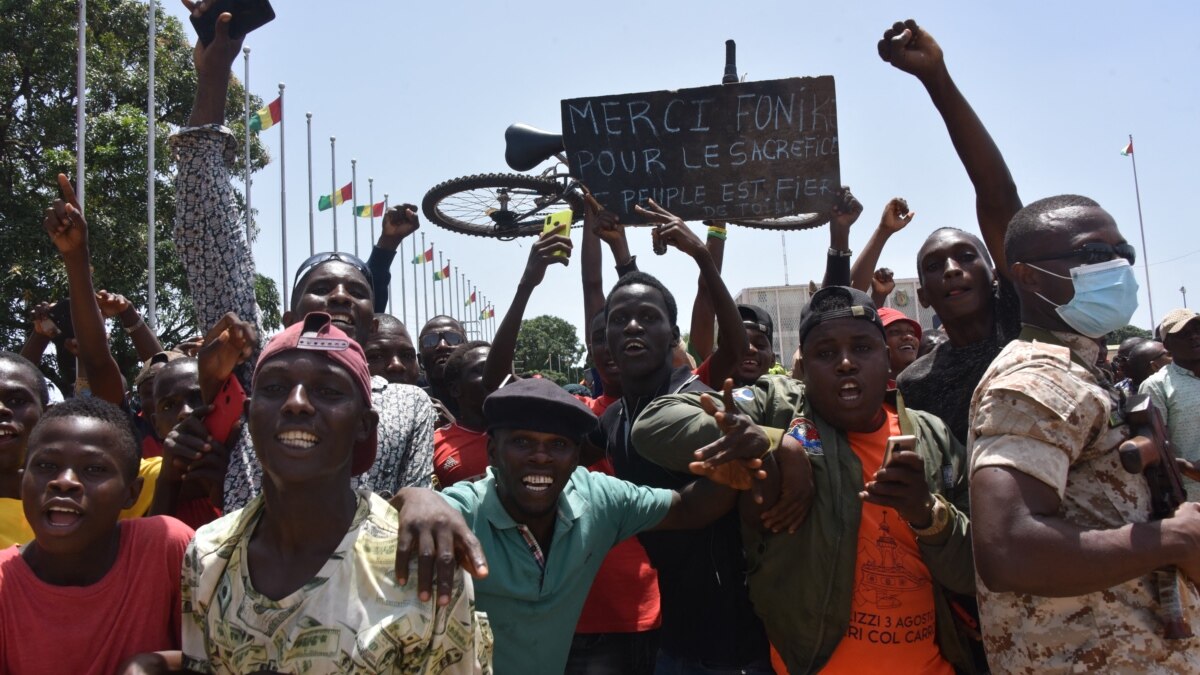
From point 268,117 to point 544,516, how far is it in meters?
19.1

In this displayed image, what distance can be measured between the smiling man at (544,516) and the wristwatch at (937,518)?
0.63 meters

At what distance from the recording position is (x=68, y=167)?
17016 mm

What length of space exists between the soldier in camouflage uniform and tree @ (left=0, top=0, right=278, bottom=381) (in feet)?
58.5

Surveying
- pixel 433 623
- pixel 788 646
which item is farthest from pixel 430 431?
pixel 788 646

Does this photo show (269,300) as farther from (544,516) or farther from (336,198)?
(544,516)

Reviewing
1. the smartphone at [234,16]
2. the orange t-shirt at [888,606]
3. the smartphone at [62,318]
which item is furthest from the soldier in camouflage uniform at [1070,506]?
the smartphone at [62,318]

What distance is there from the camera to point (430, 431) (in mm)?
3033

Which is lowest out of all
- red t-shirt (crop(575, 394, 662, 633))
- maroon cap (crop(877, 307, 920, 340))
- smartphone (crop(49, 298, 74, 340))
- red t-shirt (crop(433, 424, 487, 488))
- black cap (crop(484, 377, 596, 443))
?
red t-shirt (crop(575, 394, 662, 633))

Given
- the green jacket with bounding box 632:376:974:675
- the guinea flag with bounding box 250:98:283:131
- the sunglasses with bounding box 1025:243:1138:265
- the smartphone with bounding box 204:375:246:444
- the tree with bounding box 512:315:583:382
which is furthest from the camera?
the tree with bounding box 512:315:583:382

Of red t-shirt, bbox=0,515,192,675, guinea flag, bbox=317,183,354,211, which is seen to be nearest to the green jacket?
red t-shirt, bbox=0,515,192,675

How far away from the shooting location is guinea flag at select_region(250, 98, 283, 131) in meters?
19.4

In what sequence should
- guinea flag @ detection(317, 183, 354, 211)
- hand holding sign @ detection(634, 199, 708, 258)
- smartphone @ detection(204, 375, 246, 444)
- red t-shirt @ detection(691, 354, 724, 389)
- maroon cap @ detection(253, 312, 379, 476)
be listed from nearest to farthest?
maroon cap @ detection(253, 312, 379, 476)
smartphone @ detection(204, 375, 246, 444)
red t-shirt @ detection(691, 354, 724, 389)
hand holding sign @ detection(634, 199, 708, 258)
guinea flag @ detection(317, 183, 354, 211)

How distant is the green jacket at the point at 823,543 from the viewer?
8.11 feet

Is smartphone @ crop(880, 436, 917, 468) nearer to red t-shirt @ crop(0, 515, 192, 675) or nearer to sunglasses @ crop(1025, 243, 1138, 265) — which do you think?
sunglasses @ crop(1025, 243, 1138, 265)
